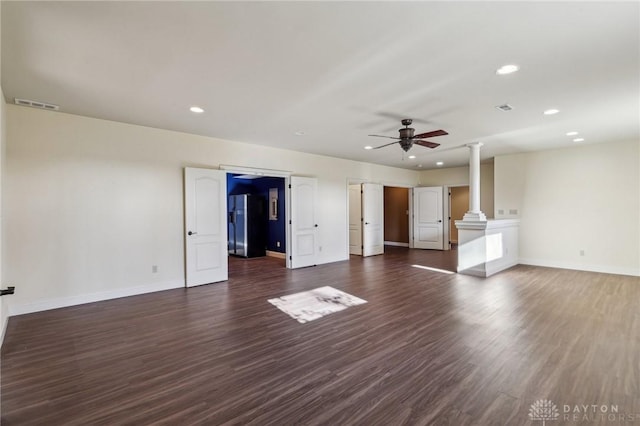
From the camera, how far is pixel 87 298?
4.28 m

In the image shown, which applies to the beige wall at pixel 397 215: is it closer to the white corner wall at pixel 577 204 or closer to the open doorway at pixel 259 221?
the white corner wall at pixel 577 204

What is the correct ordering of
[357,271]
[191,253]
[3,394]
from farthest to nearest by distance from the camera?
[357,271]
[191,253]
[3,394]

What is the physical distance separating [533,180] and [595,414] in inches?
258

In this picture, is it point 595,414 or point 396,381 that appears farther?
point 396,381

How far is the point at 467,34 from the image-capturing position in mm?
2268

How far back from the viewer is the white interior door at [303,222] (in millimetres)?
6785

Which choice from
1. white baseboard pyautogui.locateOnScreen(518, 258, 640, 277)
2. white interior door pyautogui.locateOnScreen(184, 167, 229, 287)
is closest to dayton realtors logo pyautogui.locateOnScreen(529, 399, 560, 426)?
white interior door pyautogui.locateOnScreen(184, 167, 229, 287)

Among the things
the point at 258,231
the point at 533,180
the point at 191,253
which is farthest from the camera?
the point at 258,231

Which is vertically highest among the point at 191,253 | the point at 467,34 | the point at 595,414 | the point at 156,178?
the point at 467,34

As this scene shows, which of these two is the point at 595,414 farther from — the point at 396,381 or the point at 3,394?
the point at 3,394

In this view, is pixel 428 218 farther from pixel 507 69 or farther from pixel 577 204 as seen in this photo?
pixel 507 69

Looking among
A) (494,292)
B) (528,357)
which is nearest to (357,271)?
(494,292)

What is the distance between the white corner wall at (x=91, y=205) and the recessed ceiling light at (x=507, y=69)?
4638mm

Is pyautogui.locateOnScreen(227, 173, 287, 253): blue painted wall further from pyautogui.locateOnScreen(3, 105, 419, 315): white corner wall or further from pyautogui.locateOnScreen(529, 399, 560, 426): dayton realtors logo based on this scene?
pyautogui.locateOnScreen(529, 399, 560, 426): dayton realtors logo
